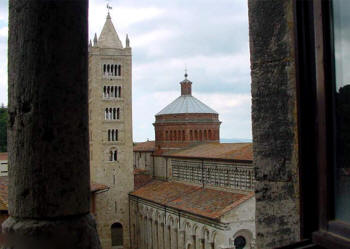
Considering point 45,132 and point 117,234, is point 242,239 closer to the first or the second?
point 117,234

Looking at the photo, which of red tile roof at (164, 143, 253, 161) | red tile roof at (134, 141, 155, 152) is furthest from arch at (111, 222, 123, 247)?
red tile roof at (134, 141, 155, 152)

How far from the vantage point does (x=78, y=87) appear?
72.2 inches

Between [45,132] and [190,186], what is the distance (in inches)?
1118

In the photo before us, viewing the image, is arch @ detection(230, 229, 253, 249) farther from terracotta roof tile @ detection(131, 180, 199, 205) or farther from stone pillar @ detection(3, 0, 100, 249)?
stone pillar @ detection(3, 0, 100, 249)

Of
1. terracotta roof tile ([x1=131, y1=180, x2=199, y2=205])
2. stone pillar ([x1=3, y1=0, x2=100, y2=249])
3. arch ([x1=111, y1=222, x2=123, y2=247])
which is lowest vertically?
arch ([x1=111, y1=222, x2=123, y2=247])

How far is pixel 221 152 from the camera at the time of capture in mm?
27828

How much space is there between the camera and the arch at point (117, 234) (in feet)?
108

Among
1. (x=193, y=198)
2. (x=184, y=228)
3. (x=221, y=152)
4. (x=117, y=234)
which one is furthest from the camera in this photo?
(x=117, y=234)

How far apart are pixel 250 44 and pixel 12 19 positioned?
4.95ft

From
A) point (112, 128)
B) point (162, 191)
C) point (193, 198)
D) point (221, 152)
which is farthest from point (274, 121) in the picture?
point (112, 128)

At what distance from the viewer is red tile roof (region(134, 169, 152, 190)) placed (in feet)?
120

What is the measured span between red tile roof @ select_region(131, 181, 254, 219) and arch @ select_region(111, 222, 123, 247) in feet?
8.27

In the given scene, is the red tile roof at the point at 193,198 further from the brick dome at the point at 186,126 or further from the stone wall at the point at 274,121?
the stone wall at the point at 274,121

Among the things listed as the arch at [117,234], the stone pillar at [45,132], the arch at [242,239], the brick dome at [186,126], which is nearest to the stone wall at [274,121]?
the stone pillar at [45,132]
